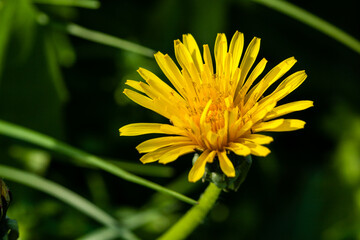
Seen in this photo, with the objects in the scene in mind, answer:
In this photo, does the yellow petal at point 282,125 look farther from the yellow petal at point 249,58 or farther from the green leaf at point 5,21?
the green leaf at point 5,21

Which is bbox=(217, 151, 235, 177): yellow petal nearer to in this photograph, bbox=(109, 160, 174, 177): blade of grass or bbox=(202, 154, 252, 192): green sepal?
bbox=(202, 154, 252, 192): green sepal

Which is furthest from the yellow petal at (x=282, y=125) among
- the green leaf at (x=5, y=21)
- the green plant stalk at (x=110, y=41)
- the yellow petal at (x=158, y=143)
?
the green leaf at (x=5, y=21)

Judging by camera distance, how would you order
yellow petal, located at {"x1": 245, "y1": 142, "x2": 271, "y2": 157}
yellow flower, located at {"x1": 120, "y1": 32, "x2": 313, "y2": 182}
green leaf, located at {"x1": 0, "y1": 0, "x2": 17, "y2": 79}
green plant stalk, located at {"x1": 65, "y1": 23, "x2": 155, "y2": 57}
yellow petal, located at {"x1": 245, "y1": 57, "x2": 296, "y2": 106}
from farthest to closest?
green leaf, located at {"x1": 0, "y1": 0, "x2": 17, "y2": 79}, green plant stalk, located at {"x1": 65, "y1": 23, "x2": 155, "y2": 57}, yellow petal, located at {"x1": 245, "y1": 57, "x2": 296, "y2": 106}, yellow flower, located at {"x1": 120, "y1": 32, "x2": 313, "y2": 182}, yellow petal, located at {"x1": 245, "y1": 142, "x2": 271, "y2": 157}

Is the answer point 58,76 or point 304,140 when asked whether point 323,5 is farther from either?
point 58,76

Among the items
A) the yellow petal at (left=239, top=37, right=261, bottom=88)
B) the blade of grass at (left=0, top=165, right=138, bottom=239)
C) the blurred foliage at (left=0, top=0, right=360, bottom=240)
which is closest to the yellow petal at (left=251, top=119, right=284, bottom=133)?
the yellow petal at (left=239, top=37, right=261, bottom=88)

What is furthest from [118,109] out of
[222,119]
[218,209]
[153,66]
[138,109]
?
[222,119]

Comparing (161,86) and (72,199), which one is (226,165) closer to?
(161,86)
